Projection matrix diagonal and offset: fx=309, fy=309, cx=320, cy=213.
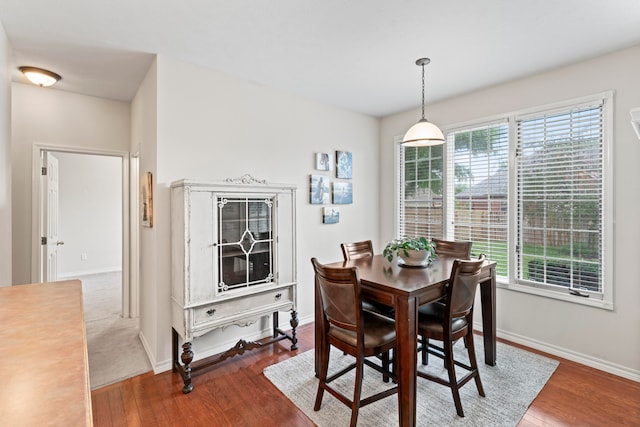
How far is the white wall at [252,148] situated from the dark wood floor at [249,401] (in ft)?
1.19

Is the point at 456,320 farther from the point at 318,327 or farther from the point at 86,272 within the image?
the point at 86,272

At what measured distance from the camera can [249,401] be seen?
7.21 ft

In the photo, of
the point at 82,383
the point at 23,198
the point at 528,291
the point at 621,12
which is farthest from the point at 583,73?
the point at 23,198

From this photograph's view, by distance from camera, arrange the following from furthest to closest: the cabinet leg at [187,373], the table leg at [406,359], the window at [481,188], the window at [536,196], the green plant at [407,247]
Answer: the window at [481,188] → the window at [536,196] → the green plant at [407,247] → the cabinet leg at [187,373] → the table leg at [406,359]

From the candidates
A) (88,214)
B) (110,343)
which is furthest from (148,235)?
(88,214)

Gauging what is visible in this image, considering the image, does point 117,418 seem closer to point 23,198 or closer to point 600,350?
point 23,198

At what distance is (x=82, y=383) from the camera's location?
0.75 metres

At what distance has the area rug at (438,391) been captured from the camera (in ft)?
6.51

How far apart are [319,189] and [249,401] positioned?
2.26m

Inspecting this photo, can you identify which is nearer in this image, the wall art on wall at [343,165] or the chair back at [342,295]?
the chair back at [342,295]

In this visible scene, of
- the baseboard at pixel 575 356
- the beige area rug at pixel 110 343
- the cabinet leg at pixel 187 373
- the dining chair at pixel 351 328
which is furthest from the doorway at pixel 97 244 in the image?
the baseboard at pixel 575 356

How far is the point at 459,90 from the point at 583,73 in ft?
3.36

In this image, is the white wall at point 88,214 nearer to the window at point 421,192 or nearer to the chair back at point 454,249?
the window at point 421,192

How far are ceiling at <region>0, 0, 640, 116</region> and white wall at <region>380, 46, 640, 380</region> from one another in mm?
154
